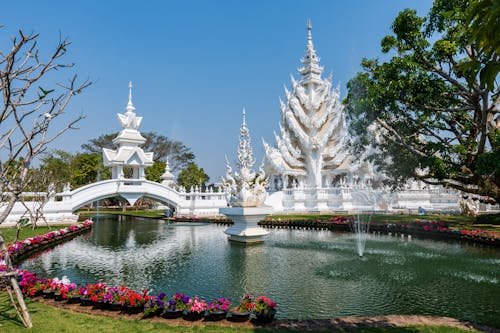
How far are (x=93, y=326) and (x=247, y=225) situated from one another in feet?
35.4

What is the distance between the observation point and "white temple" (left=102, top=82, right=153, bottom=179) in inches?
1265

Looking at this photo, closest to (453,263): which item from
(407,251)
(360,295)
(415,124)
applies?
(407,251)

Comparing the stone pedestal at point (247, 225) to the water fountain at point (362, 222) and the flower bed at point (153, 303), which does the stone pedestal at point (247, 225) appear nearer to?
the water fountain at point (362, 222)

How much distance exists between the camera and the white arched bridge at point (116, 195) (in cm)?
2429

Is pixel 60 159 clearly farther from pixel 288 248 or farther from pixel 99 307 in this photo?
pixel 99 307

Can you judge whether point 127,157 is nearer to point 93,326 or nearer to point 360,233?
point 360,233

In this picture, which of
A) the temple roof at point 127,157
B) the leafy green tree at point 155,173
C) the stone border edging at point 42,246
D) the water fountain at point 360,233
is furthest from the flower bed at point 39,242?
the leafy green tree at point 155,173

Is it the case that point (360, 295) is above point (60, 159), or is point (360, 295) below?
below

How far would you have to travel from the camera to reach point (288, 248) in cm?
1492

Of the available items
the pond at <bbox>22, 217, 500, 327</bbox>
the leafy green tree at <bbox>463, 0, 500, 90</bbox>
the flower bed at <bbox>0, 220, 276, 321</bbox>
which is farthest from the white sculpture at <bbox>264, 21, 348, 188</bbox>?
the leafy green tree at <bbox>463, 0, 500, 90</bbox>

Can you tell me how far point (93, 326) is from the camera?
6156 mm

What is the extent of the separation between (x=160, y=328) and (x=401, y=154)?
2140cm

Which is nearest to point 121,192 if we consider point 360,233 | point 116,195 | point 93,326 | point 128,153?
point 116,195

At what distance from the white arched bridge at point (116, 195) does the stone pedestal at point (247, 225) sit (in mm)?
11938
